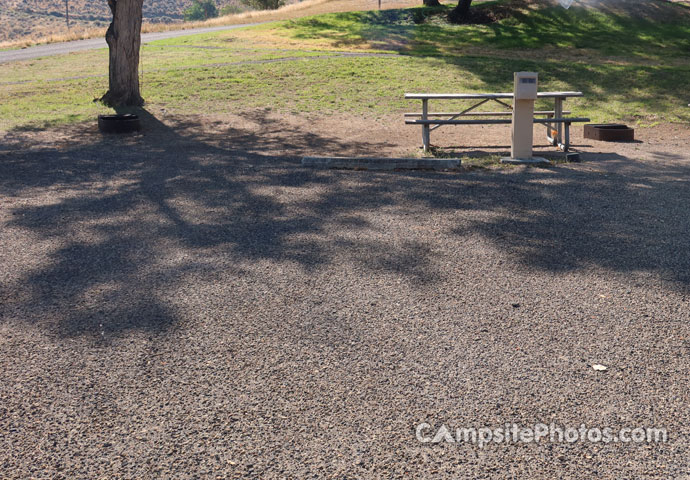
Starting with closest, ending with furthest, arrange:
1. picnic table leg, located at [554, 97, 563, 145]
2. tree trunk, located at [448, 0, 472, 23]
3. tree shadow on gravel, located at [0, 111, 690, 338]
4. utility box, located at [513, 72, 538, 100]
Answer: tree shadow on gravel, located at [0, 111, 690, 338]
utility box, located at [513, 72, 538, 100]
picnic table leg, located at [554, 97, 563, 145]
tree trunk, located at [448, 0, 472, 23]

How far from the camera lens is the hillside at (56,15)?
76.6 meters

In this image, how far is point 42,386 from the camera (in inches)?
121

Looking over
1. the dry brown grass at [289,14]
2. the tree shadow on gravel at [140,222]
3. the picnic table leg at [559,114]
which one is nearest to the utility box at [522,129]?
the picnic table leg at [559,114]

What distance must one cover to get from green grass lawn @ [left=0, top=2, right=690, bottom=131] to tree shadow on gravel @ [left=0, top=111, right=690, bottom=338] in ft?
17.6

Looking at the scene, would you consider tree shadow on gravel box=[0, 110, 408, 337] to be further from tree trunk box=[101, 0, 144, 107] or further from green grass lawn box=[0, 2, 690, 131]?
green grass lawn box=[0, 2, 690, 131]

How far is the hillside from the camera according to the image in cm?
7662

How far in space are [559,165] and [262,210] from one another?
4.15 metres

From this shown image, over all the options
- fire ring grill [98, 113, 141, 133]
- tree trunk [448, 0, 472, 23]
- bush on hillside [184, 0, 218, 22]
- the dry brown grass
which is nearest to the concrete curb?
fire ring grill [98, 113, 141, 133]

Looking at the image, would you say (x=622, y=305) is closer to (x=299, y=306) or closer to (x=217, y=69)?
(x=299, y=306)

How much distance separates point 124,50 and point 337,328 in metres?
10.3

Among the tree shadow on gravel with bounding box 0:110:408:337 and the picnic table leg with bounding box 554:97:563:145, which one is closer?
the tree shadow on gravel with bounding box 0:110:408:337

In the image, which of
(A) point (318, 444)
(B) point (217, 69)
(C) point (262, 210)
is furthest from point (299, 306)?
(B) point (217, 69)

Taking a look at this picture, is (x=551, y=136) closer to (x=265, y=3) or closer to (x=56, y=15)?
(x=265, y=3)

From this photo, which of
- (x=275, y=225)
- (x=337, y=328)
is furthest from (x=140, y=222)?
(x=337, y=328)
